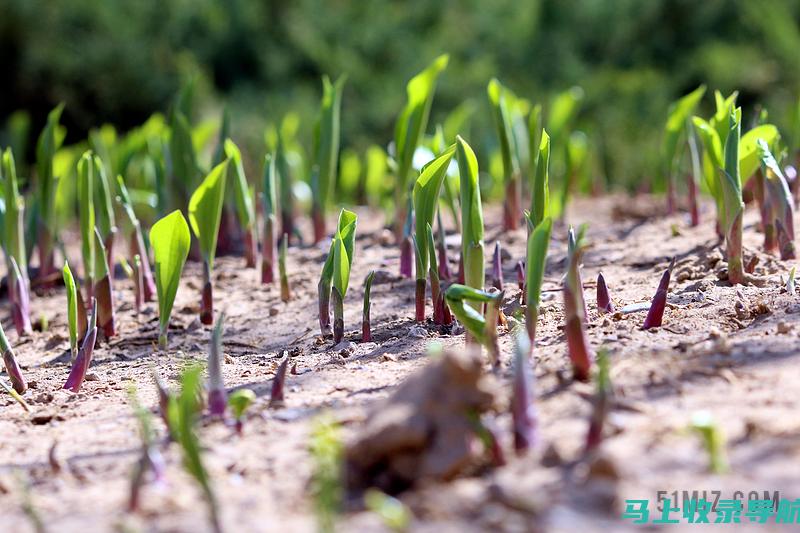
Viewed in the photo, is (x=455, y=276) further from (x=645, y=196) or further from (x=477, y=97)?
(x=477, y=97)

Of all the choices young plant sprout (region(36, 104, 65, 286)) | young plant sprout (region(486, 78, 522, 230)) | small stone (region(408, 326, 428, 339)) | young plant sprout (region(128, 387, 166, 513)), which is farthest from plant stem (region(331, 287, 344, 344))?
young plant sprout (region(36, 104, 65, 286))

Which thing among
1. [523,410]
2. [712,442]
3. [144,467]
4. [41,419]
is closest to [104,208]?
[41,419]

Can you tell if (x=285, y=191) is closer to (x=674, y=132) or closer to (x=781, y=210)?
(x=674, y=132)

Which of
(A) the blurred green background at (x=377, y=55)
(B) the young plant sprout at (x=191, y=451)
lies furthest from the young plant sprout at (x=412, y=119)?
(A) the blurred green background at (x=377, y=55)

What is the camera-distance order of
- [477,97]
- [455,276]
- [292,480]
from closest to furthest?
[292,480] → [455,276] → [477,97]

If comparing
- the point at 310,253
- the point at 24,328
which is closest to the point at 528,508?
the point at 24,328

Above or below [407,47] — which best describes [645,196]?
below
